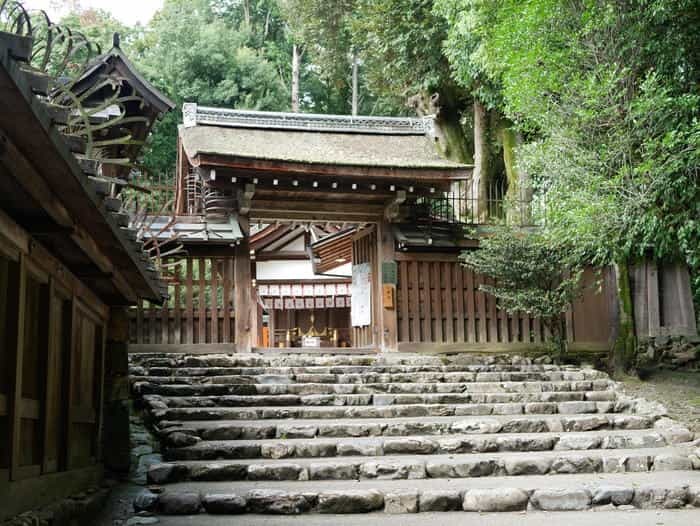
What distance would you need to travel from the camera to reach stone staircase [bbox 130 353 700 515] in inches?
275

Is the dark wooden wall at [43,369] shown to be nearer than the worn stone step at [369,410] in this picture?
Yes

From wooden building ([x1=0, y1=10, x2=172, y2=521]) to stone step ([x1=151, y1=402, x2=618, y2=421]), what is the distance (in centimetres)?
200

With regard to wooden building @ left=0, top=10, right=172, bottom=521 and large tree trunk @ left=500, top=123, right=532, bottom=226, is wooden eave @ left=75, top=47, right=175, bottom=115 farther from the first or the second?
large tree trunk @ left=500, top=123, right=532, bottom=226

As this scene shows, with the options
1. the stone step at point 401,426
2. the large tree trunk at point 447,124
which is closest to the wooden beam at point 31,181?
the stone step at point 401,426

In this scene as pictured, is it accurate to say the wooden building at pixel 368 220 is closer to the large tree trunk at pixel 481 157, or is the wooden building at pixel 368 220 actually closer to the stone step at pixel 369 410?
the stone step at pixel 369 410

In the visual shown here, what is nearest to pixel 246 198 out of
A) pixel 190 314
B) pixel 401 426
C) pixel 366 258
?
pixel 190 314

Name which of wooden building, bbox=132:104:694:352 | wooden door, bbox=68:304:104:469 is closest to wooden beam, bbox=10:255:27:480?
wooden door, bbox=68:304:104:469

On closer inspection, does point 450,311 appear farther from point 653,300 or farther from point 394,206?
point 653,300

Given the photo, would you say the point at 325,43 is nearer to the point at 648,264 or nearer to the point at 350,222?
the point at 350,222

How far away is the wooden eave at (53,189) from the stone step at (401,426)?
8.84 feet

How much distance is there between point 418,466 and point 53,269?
426 cm

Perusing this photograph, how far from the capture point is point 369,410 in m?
10.2

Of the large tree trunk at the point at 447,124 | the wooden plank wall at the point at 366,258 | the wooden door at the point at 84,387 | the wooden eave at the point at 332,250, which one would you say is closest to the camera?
the wooden door at the point at 84,387

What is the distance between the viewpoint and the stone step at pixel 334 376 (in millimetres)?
11227
